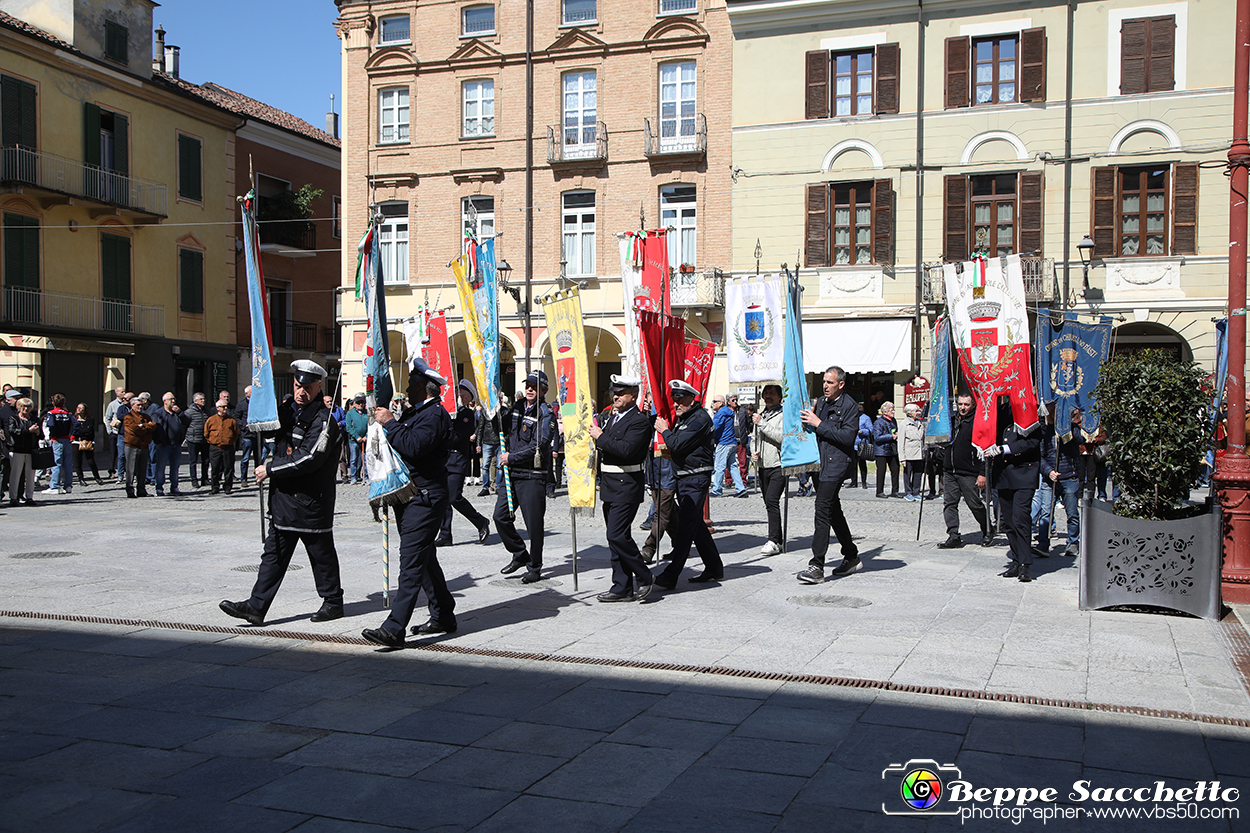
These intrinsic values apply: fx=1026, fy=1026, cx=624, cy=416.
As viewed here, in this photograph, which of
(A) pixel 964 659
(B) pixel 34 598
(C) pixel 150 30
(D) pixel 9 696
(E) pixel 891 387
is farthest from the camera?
(C) pixel 150 30

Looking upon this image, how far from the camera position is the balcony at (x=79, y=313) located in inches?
1016

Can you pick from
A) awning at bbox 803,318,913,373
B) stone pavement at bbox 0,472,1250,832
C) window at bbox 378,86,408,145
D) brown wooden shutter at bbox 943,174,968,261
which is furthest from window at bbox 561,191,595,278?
stone pavement at bbox 0,472,1250,832

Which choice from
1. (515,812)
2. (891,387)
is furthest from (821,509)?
(891,387)

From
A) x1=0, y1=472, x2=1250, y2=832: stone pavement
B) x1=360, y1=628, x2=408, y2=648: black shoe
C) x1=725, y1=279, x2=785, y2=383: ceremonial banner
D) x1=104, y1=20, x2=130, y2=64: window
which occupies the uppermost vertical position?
x1=104, y1=20, x2=130, y2=64: window

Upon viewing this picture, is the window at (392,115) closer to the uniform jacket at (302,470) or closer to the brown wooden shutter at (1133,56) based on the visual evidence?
the brown wooden shutter at (1133,56)

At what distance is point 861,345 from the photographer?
24172mm

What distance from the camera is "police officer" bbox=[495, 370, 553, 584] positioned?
30.5 ft

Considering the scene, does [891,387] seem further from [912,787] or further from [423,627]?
[912,787]

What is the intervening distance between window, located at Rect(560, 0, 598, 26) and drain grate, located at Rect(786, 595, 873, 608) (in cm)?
2196

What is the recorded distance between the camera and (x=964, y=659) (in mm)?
6438

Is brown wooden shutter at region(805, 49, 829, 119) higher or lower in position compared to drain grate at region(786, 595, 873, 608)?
higher

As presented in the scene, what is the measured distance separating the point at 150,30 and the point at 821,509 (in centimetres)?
2854

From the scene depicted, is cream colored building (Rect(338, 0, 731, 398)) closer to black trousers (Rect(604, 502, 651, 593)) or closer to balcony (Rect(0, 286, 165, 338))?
balcony (Rect(0, 286, 165, 338))

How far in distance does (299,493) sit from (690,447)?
3.39 metres
